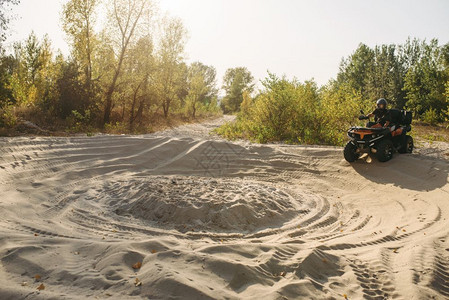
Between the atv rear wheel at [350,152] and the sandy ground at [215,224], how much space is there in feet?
0.75

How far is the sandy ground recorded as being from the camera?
2.47 m

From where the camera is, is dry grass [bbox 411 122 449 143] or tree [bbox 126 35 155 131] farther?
tree [bbox 126 35 155 131]

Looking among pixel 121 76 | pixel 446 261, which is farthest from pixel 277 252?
pixel 121 76

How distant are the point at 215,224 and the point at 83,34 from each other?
45.4 ft

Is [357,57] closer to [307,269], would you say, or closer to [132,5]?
[132,5]

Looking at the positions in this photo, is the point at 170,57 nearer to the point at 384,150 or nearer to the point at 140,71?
the point at 140,71

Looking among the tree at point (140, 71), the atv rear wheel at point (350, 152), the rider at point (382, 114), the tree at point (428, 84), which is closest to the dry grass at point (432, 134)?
the rider at point (382, 114)

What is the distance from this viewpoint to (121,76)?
16.7 metres

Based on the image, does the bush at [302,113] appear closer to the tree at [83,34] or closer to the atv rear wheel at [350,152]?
the atv rear wheel at [350,152]

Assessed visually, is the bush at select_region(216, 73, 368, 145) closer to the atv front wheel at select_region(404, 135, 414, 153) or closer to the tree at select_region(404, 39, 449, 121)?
the atv front wheel at select_region(404, 135, 414, 153)

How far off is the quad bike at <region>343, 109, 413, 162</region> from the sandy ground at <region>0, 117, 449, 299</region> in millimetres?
317

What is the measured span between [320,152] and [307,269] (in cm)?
618

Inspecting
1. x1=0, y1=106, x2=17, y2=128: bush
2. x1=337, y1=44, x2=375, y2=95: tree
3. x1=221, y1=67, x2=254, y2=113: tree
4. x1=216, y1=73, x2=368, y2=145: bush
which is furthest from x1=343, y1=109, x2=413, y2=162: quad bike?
x1=221, y1=67, x2=254, y2=113: tree

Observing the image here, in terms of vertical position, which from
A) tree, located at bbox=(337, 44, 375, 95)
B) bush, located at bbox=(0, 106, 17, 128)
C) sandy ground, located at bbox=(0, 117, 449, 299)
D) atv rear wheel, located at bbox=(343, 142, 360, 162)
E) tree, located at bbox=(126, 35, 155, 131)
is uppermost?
tree, located at bbox=(337, 44, 375, 95)
